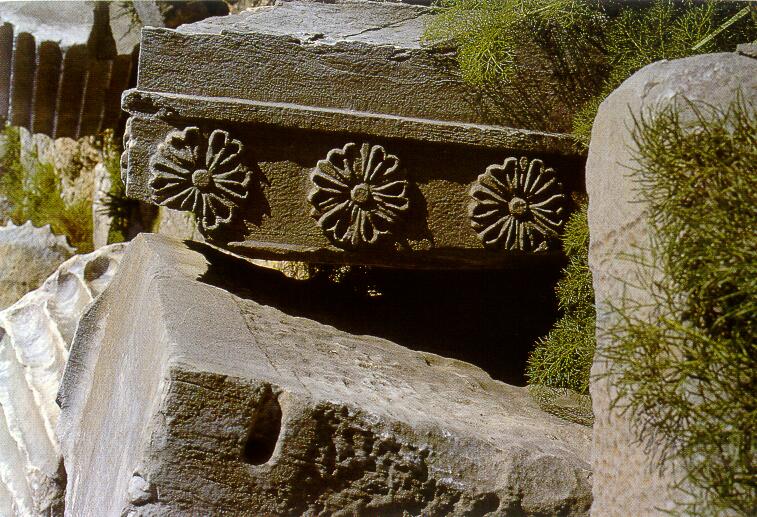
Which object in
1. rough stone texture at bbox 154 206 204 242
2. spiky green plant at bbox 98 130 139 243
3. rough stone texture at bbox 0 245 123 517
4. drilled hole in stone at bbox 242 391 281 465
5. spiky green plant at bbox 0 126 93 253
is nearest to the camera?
drilled hole in stone at bbox 242 391 281 465

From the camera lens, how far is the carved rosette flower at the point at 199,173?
187 cm

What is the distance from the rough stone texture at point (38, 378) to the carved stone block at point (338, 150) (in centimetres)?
77

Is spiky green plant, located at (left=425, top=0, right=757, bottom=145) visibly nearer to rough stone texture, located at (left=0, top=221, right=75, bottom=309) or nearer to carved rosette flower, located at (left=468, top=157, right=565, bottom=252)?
carved rosette flower, located at (left=468, top=157, right=565, bottom=252)

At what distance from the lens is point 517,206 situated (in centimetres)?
199

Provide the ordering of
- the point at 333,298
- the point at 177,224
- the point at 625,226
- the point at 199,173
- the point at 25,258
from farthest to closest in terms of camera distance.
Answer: the point at 177,224 → the point at 25,258 → the point at 333,298 → the point at 199,173 → the point at 625,226

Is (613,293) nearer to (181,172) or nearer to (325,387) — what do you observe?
(325,387)

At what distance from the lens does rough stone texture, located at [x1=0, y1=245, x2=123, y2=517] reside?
7.19 ft

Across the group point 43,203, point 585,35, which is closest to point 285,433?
point 585,35

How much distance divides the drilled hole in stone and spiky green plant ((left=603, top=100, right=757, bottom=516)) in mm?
514

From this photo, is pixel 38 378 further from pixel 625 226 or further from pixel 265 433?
pixel 625 226

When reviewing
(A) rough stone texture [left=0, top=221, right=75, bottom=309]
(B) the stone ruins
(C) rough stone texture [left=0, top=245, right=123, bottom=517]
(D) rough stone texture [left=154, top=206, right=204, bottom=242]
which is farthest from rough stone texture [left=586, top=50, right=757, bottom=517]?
(A) rough stone texture [left=0, top=221, right=75, bottom=309]

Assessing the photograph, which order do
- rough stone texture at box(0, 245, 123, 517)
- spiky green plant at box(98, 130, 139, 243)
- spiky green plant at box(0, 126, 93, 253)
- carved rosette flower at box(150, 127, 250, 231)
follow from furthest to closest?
spiky green plant at box(0, 126, 93, 253) < spiky green plant at box(98, 130, 139, 243) < rough stone texture at box(0, 245, 123, 517) < carved rosette flower at box(150, 127, 250, 231)

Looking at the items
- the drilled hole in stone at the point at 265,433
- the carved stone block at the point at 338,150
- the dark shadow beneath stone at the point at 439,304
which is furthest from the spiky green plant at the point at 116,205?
the drilled hole in stone at the point at 265,433

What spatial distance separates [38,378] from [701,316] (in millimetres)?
1860
